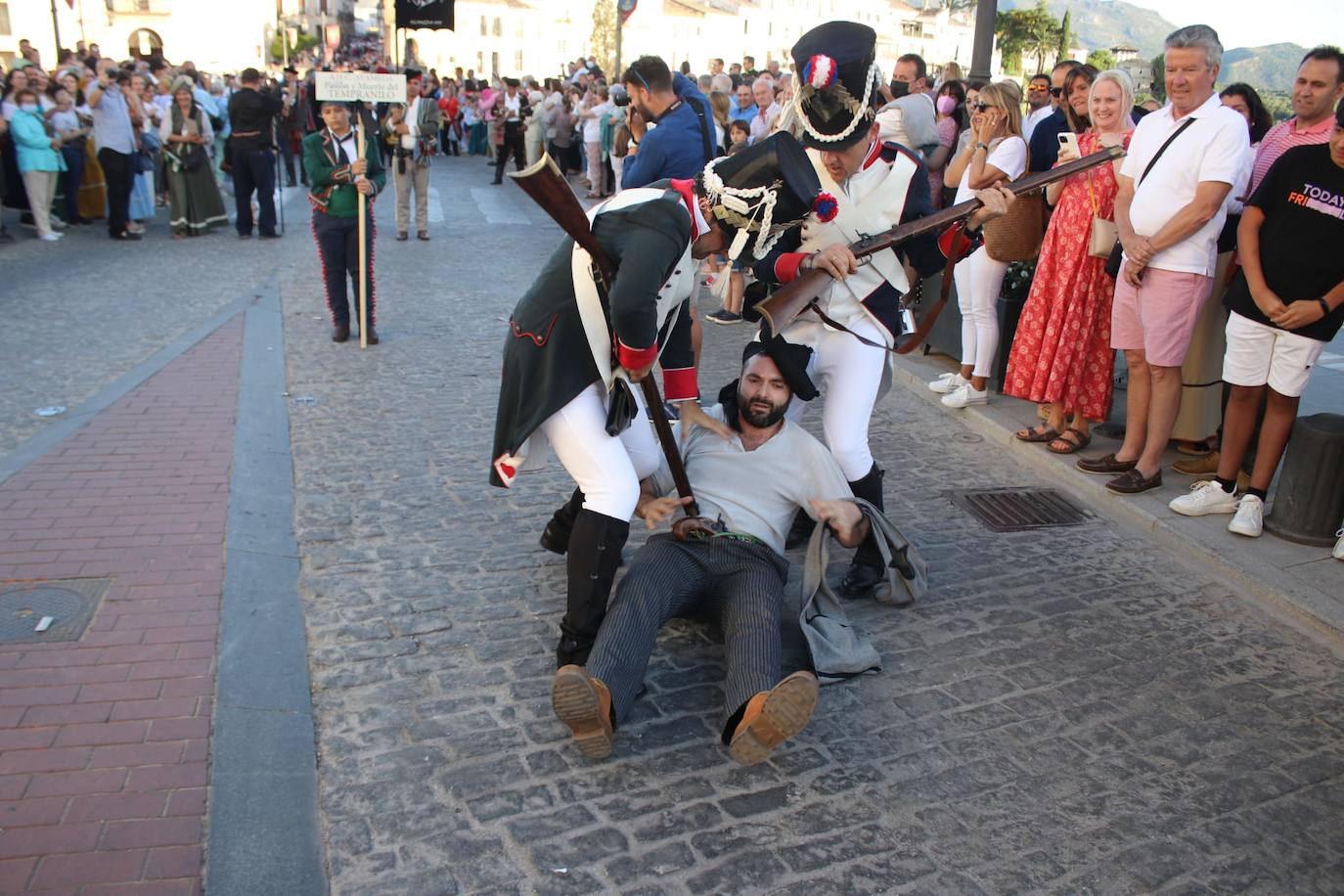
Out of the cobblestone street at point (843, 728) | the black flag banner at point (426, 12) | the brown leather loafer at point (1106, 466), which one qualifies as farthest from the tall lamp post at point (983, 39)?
the black flag banner at point (426, 12)

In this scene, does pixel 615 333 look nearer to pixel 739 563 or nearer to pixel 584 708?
pixel 739 563

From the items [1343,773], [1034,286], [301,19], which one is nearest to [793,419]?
[1343,773]

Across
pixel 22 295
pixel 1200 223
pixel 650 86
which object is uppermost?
pixel 650 86

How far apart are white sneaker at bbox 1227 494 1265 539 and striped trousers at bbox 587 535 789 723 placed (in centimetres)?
249

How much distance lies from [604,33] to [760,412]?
98004 millimetres

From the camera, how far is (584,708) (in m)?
3.19

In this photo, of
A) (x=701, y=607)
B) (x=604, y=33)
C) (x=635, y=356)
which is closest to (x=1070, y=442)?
(x=701, y=607)

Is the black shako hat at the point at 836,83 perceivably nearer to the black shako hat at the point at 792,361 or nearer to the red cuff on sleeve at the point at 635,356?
the black shako hat at the point at 792,361

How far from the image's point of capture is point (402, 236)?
14.0 metres

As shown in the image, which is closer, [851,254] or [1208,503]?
[851,254]

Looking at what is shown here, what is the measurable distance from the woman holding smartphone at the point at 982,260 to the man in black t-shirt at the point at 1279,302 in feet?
5.53

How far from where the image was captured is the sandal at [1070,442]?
6.33 m

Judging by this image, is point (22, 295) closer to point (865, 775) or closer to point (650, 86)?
point (650, 86)

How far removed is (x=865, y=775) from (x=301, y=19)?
190 ft
